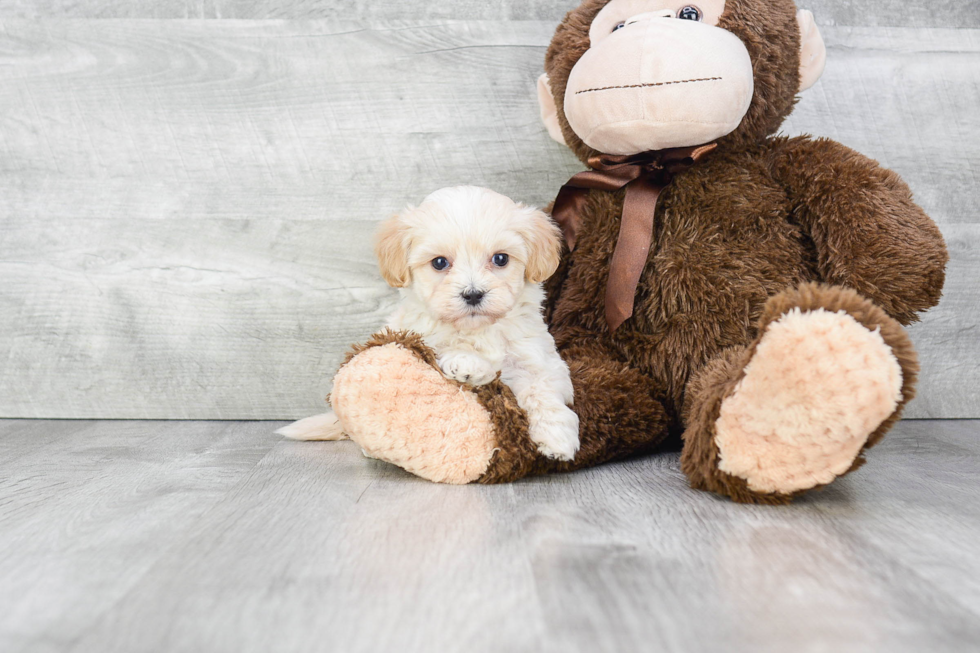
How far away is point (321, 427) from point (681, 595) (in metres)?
0.85

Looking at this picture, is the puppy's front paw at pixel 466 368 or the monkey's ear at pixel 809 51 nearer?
the puppy's front paw at pixel 466 368

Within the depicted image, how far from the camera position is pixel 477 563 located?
0.74 m

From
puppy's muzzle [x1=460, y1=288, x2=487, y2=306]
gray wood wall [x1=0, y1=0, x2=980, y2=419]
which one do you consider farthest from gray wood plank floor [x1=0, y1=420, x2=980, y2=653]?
gray wood wall [x1=0, y1=0, x2=980, y2=419]

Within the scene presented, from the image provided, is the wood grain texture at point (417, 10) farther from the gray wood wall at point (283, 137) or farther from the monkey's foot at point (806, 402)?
the monkey's foot at point (806, 402)

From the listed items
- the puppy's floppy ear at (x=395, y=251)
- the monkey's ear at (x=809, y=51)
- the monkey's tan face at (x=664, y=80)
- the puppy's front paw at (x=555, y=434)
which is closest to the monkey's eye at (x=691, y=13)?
the monkey's tan face at (x=664, y=80)

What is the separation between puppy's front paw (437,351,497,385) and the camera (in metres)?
1.07

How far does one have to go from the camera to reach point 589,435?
111cm

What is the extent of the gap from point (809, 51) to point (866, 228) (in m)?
0.33

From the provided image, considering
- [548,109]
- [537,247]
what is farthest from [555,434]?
[548,109]

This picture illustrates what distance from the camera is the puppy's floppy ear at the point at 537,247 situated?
1125mm

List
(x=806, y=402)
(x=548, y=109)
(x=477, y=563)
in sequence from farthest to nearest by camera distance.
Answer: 1. (x=548, y=109)
2. (x=806, y=402)
3. (x=477, y=563)

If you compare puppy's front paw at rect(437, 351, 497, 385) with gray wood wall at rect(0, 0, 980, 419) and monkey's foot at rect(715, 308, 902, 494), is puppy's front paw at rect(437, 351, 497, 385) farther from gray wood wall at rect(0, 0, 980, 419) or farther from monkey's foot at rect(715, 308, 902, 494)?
gray wood wall at rect(0, 0, 980, 419)

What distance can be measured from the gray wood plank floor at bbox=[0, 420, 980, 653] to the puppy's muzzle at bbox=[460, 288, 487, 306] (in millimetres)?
258

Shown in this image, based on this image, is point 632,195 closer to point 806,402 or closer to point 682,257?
point 682,257
